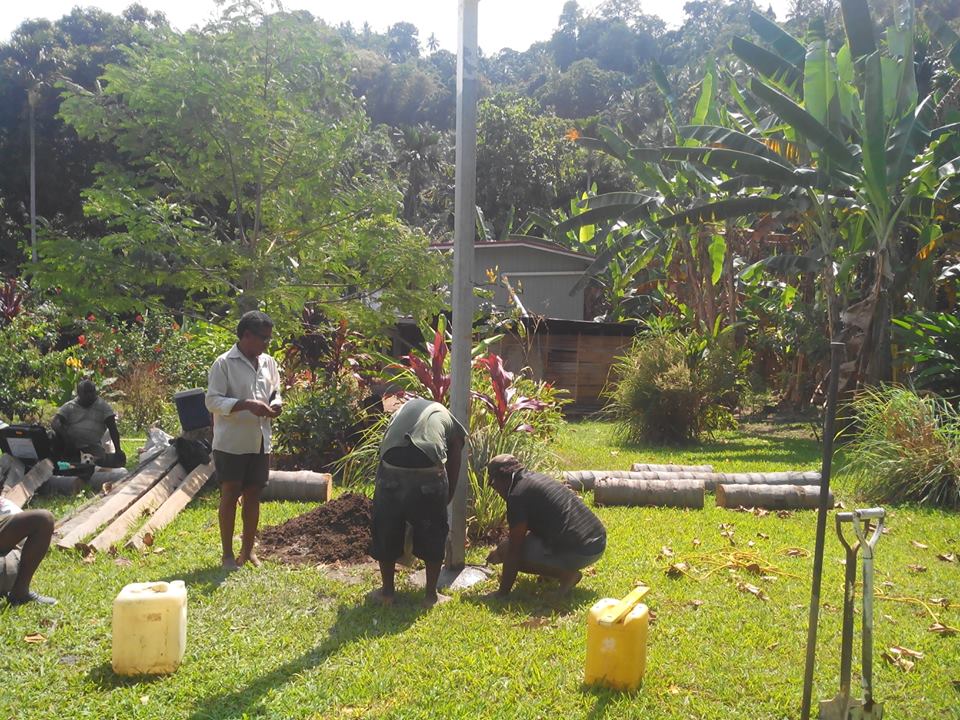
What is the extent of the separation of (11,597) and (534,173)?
120 feet

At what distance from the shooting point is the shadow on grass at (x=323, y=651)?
4.15 metres

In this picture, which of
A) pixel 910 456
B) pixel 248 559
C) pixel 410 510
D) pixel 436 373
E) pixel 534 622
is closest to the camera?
pixel 534 622

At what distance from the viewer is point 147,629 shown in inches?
173

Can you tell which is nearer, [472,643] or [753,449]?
[472,643]

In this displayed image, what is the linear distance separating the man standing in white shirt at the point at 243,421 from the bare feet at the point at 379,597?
1.13 metres

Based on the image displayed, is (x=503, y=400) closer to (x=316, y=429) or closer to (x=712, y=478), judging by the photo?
(x=316, y=429)

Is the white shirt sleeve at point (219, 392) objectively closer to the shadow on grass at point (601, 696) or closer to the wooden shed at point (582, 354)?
the shadow on grass at point (601, 696)

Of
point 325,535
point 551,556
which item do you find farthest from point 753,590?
point 325,535

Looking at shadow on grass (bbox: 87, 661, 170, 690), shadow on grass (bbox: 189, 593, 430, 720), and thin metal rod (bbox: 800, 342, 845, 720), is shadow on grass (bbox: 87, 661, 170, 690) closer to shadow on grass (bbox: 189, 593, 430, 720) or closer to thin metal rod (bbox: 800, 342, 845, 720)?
shadow on grass (bbox: 189, 593, 430, 720)

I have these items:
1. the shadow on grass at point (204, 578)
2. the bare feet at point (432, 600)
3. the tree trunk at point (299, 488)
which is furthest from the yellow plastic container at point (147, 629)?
the tree trunk at point (299, 488)

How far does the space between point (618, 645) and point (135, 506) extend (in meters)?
5.31

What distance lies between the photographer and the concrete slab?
6.12m

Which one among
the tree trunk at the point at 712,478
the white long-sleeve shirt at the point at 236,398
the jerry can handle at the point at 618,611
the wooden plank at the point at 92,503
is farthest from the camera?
the tree trunk at the point at 712,478

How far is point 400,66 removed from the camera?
54.3m
